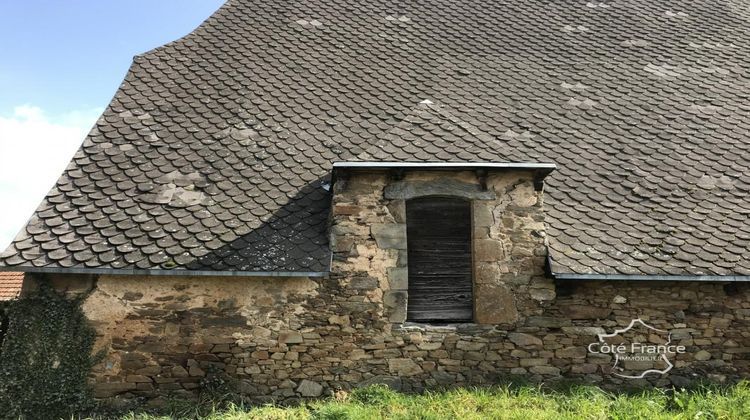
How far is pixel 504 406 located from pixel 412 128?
10.7 feet

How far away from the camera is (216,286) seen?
5734 millimetres

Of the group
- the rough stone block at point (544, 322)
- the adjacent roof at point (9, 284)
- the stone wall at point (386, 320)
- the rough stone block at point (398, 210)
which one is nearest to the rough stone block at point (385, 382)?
the stone wall at point (386, 320)

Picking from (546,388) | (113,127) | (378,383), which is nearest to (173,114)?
(113,127)

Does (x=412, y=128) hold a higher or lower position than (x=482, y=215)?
higher

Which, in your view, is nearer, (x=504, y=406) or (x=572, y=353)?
(x=504, y=406)

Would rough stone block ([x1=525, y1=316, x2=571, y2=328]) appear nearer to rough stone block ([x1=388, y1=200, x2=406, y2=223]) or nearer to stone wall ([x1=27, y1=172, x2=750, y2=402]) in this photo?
stone wall ([x1=27, y1=172, x2=750, y2=402])

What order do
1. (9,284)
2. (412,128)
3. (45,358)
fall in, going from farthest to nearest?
(9,284) < (412,128) < (45,358)

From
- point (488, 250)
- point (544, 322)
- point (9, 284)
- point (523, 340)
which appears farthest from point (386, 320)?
point (9, 284)

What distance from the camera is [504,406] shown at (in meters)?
5.10

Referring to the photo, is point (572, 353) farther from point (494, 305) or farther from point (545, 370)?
point (494, 305)

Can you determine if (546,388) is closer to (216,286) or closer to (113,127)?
(216,286)

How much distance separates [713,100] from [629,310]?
4513 mm

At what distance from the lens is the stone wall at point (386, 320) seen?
560 cm

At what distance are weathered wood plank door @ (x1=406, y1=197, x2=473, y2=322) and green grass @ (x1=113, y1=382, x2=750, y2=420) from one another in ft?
2.96
